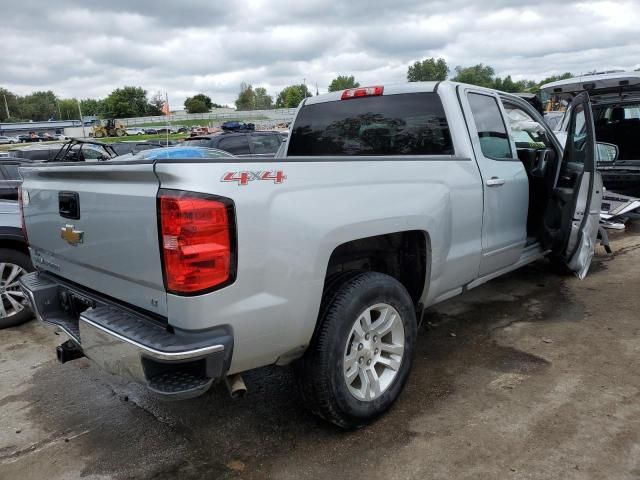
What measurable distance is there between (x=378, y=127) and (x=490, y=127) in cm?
89

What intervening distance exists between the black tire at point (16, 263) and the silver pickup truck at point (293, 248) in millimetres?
1647

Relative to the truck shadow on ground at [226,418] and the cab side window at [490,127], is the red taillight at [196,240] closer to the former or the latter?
the truck shadow on ground at [226,418]

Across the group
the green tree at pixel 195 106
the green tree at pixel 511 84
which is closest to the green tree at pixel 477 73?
the green tree at pixel 511 84

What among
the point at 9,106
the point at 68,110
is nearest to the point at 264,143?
the point at 9,106

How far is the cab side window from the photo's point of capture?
154 inches

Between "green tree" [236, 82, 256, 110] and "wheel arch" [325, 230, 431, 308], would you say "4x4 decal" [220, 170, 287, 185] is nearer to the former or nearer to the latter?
"wheel arch" [325, 230, 431, 308]

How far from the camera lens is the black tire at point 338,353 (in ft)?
8.47

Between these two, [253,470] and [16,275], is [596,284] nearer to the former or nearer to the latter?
[253,470]

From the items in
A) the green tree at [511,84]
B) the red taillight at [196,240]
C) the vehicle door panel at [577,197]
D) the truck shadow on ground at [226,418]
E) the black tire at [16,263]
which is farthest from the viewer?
the green tree at [511,84]

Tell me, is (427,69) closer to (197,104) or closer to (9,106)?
(197,104)

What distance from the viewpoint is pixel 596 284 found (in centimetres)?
539

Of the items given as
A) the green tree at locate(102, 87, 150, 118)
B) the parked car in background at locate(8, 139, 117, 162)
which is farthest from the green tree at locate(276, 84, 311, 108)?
the parked car in background at locate(8, 139, 117, 162)

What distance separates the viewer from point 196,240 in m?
2.12

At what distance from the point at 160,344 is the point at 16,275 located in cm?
327
